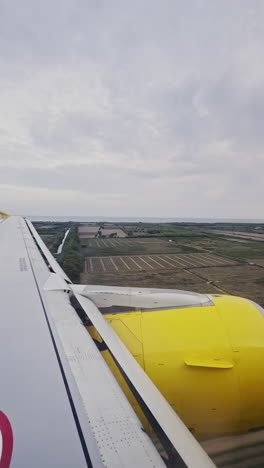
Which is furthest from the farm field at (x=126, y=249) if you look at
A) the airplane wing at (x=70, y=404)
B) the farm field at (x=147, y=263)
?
the airplane wing at (x=70, y=404)

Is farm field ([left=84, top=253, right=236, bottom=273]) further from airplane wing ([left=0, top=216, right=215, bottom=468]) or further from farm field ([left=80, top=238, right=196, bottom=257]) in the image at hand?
airplane wing ([left=0, top=216, right=215, bottom=468])

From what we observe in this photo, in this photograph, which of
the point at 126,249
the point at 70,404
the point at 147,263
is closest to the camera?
the point at 70,404

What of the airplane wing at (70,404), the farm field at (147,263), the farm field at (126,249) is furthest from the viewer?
the farm field at (126,249)

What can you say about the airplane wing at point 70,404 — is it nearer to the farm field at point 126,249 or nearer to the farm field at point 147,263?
the farm field at point 147,263

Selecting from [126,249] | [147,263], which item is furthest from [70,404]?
[126,249]

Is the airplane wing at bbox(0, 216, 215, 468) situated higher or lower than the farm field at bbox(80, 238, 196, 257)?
higher

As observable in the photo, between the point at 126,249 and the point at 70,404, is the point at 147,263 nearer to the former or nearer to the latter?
the point at 126,249

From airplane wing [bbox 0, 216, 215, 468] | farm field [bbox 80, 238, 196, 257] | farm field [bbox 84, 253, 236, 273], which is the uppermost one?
airplane wing [bbox 0, 216, 215, 468]

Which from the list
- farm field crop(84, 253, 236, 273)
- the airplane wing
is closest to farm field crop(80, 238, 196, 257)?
farm field crop(84, 253, 236, 273)
